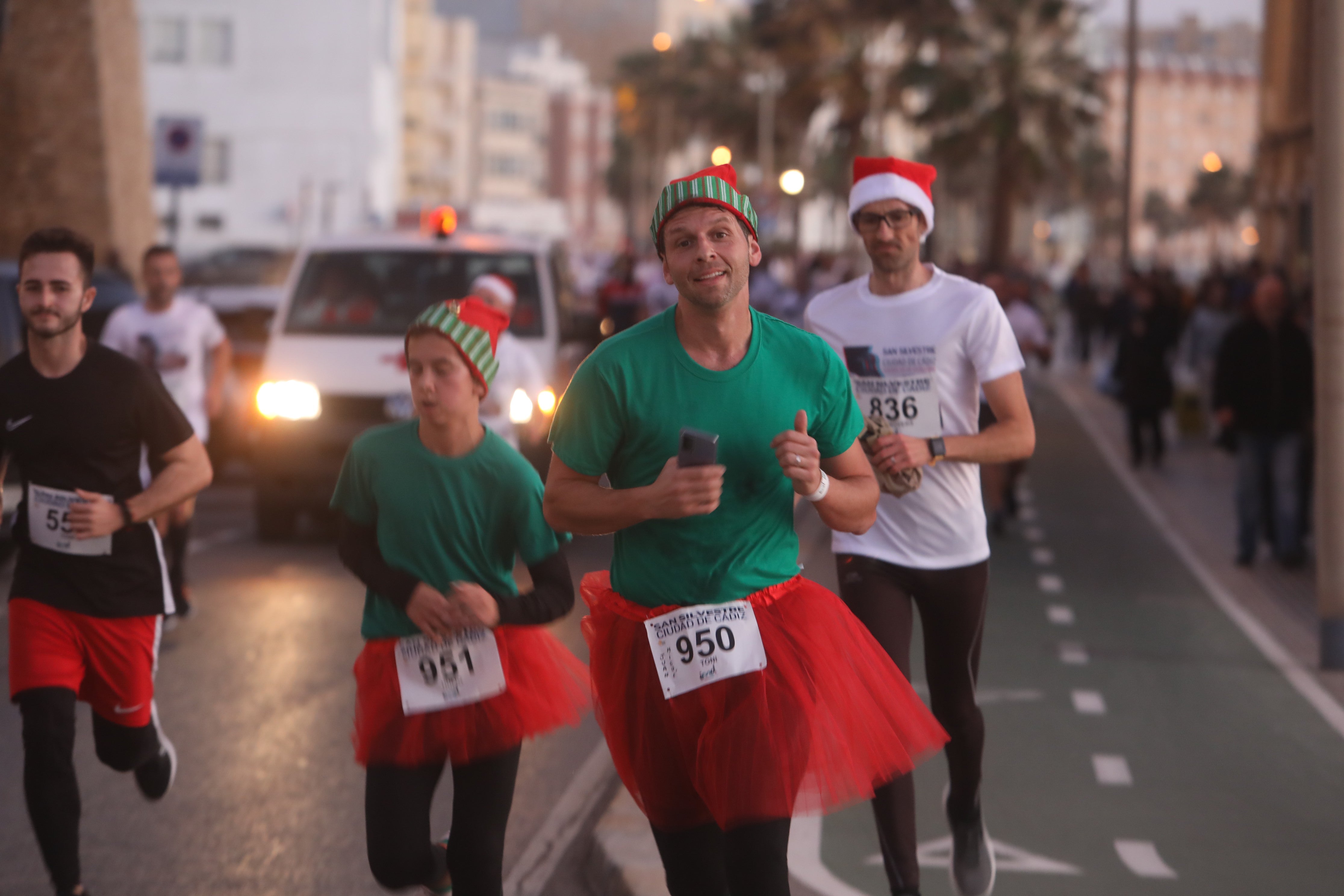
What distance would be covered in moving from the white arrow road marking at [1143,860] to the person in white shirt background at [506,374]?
14.8ft

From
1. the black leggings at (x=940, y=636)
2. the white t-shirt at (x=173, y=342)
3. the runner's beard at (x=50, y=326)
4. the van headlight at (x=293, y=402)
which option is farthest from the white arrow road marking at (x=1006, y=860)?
the van headlight at (x=293, y=402)

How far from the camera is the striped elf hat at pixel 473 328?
438cm

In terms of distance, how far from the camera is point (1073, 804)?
6.65 meters

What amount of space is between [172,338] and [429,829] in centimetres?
651

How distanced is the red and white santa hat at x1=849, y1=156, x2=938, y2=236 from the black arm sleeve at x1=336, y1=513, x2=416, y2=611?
160 centimetres

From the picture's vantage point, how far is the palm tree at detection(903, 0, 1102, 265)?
4738cm

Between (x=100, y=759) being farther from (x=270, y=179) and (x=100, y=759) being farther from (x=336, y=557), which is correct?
(x=270, y=179)

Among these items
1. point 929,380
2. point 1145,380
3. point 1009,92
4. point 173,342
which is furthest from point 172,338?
point 1009,92

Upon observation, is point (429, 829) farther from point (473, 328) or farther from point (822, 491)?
point (822, 491)

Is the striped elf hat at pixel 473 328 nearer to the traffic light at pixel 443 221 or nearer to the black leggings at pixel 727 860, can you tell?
the black leggings at pixel 727 860

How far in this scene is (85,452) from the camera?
528cm

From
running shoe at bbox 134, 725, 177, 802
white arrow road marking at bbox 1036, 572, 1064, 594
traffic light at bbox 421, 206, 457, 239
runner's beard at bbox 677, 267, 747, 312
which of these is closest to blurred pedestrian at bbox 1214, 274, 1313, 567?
white arrow road marking at bbox 1036, 572, 1064, 594

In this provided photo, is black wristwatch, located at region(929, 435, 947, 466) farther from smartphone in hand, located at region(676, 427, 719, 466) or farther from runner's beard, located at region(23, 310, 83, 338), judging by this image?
runner's beard, located at region(23, 310, 83, 338)

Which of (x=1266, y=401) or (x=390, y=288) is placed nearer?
(x=1266, y=401)
